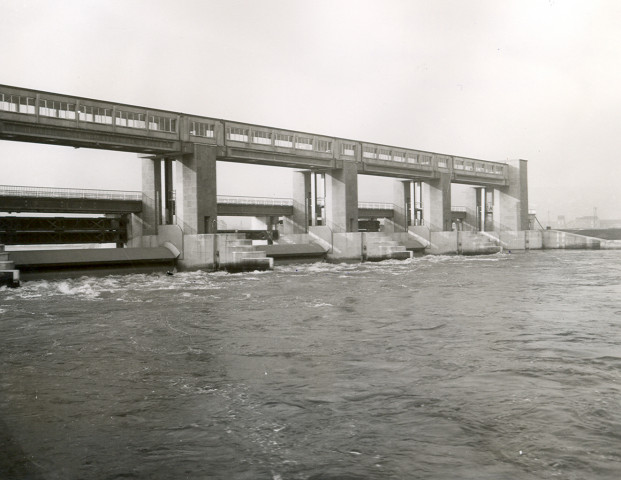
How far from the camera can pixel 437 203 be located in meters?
55.9

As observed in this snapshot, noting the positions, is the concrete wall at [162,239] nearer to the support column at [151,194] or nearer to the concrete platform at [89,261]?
the support column at [151,194]

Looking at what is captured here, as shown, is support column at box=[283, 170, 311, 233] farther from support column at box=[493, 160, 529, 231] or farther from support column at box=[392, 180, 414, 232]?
support column at box=[493, 160, 529, 231]

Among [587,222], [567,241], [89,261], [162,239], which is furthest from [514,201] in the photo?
[587,222]

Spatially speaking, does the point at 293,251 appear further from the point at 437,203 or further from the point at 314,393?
the point at 314,393

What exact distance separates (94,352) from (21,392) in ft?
9.14

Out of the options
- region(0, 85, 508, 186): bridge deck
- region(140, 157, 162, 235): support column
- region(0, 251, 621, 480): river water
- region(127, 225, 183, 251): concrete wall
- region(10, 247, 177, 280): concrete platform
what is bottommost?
region(0, 251, 621, 480): river water

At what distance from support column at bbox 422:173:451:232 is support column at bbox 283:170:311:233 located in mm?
14034

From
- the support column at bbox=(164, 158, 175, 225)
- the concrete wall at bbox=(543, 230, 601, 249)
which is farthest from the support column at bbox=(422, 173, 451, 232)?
the support column at bbox=(164, 158, 175, 225)

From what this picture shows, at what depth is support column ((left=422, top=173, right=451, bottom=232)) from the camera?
55594mm

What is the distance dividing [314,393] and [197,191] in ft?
90.5

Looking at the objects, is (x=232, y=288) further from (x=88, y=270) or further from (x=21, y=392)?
(x=21, y=392)

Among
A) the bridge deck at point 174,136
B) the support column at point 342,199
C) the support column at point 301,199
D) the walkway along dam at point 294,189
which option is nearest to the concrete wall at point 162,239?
the walkway along dam at point 294,189

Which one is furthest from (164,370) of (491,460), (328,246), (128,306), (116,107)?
(328,246)

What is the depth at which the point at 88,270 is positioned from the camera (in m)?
29.6
